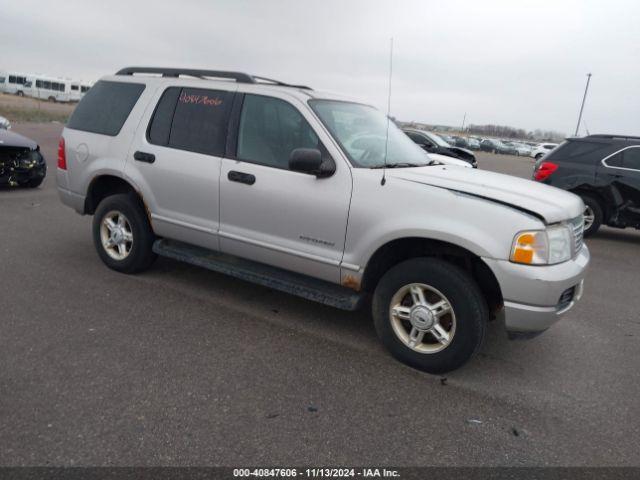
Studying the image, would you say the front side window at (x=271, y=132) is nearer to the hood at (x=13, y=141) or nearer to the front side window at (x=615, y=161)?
the hood at (x=13, y=141)

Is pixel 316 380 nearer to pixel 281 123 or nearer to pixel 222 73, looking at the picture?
pixel 281 123

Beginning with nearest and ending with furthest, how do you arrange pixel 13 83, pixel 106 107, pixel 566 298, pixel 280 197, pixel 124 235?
pixel 566 298 < pixel 280 197 < pixel 124 235 < pixel 106 107 < pixel 13 83

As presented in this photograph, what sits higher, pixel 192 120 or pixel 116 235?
pixel 192 120

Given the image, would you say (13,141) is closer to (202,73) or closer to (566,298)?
(202,73)

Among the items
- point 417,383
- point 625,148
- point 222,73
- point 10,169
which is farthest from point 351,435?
point 10,169

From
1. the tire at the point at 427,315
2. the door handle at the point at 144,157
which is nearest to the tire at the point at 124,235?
the door handle at the point at 144,157

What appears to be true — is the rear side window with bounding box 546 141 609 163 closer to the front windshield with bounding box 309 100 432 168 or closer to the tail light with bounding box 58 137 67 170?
the front windshield with bounding box 309 100 432 168

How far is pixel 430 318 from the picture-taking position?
3549 millimetres

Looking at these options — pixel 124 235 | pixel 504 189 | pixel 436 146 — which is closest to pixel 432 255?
pixel 504 189

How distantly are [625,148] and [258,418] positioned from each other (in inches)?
319

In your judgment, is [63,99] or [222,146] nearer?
[222,146]

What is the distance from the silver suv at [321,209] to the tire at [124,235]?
15 millimetres

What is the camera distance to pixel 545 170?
358 inches

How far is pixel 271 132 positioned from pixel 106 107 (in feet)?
6.81
